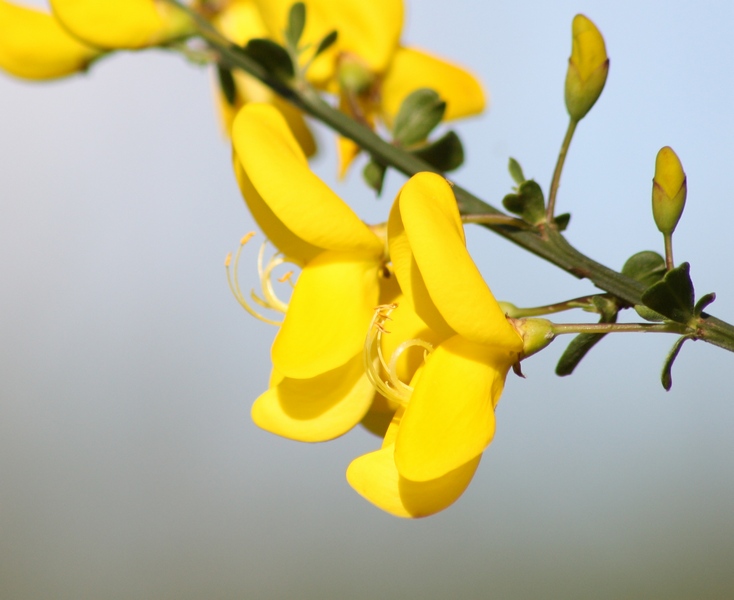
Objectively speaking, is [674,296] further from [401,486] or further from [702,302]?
[401,486]

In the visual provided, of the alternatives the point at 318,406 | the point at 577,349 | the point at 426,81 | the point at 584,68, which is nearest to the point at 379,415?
the point at 318,406

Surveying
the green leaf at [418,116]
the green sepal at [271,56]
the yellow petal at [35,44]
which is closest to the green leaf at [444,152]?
the green leaf at [418,116]

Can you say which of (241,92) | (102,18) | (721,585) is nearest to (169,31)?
A: (102,18)

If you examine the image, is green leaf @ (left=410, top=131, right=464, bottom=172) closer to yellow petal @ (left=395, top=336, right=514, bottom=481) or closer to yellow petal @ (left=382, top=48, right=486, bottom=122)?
yellow petal @ (left=382, top=48, right=486, bottom=122)

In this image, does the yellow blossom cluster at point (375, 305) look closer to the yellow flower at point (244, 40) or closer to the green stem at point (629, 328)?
the green stem at point (629, 328)

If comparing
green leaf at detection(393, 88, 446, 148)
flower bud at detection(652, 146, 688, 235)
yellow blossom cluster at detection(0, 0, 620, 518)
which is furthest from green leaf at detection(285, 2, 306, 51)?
flower bud at detection(652, 146, 688, 235)

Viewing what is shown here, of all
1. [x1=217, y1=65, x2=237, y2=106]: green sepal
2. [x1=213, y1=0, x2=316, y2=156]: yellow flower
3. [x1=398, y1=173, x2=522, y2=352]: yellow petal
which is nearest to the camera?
[x1=398, y1=173, x2=522, y2=352]: yellow petal

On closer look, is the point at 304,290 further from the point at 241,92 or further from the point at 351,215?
the point at 241,92
